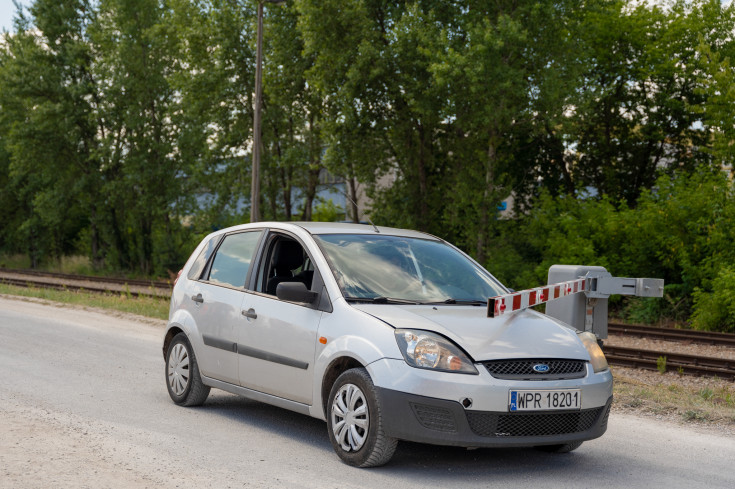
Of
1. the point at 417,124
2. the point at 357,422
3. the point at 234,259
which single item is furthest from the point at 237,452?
the point at 417,124

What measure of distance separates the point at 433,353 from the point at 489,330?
1.59ft

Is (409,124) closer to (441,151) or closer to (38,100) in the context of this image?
(441,151)

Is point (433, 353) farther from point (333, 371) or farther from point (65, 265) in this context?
point (65, 265)

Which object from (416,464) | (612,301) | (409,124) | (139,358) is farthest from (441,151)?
(416,464)

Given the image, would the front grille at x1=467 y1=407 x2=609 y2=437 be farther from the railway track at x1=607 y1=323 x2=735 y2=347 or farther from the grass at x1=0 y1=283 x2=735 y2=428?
the railway track at x1=607 y1=323 x2=735 y2=347

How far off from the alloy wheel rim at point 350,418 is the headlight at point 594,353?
1.61 meters

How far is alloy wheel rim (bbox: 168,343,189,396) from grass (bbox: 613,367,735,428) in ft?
13.9

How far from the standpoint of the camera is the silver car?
17.7ft

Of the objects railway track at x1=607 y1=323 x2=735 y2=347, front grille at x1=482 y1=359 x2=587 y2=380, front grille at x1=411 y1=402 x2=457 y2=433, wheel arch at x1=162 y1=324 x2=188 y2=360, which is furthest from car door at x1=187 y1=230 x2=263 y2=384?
railway track at x1=607 y1=323 x2=735 y2=347

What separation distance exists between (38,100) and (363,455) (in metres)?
40.9

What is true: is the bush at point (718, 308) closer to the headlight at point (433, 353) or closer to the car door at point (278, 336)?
the car door at point (278, 336)

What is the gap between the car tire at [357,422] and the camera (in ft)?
18.1

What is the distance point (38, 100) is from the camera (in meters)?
42.2

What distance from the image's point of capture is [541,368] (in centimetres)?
552
